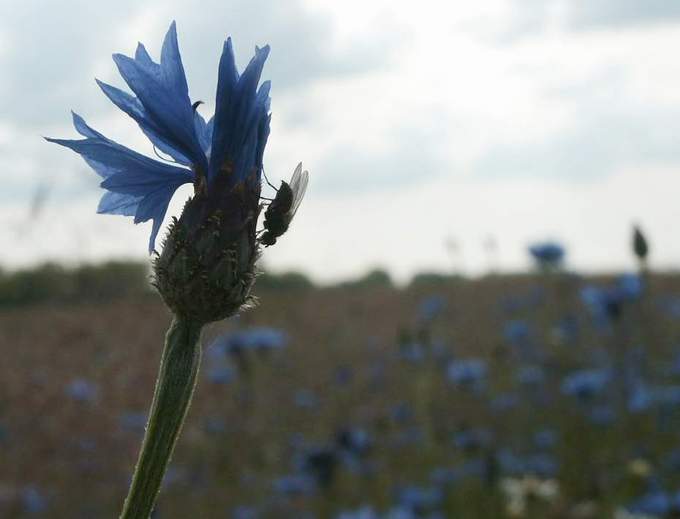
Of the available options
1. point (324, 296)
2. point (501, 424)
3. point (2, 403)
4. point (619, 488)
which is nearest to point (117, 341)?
point (2, 403)

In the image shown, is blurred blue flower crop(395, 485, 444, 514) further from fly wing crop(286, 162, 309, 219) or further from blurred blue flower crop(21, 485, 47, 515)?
fly wing crop(286, 162, 309, 219)

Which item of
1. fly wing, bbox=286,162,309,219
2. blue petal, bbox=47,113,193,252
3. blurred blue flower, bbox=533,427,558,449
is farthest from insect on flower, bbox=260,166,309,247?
blurred blue flower, bbox=533,427,558,449

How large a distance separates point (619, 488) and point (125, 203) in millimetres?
4287

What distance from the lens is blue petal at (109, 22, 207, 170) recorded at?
103 centimetres

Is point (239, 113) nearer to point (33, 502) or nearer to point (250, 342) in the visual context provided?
point (250, 342)

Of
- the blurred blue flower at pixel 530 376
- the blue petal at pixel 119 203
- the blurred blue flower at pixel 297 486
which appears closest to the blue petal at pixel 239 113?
the blue petal at pixel 119 203

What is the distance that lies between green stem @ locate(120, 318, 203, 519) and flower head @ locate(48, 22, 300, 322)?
32 millimetres

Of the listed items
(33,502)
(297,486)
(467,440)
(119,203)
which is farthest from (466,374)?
(119,203)

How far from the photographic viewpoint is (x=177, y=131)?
3.42 feet

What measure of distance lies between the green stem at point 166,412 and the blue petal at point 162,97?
7.6 inches

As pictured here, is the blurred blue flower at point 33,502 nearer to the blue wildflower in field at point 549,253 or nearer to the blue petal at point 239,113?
the blue wildflower in field at point 549,253

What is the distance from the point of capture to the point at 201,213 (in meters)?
1.04

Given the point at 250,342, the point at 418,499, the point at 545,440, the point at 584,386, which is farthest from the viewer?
the point at 545,440

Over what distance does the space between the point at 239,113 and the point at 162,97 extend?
0.09 meters
